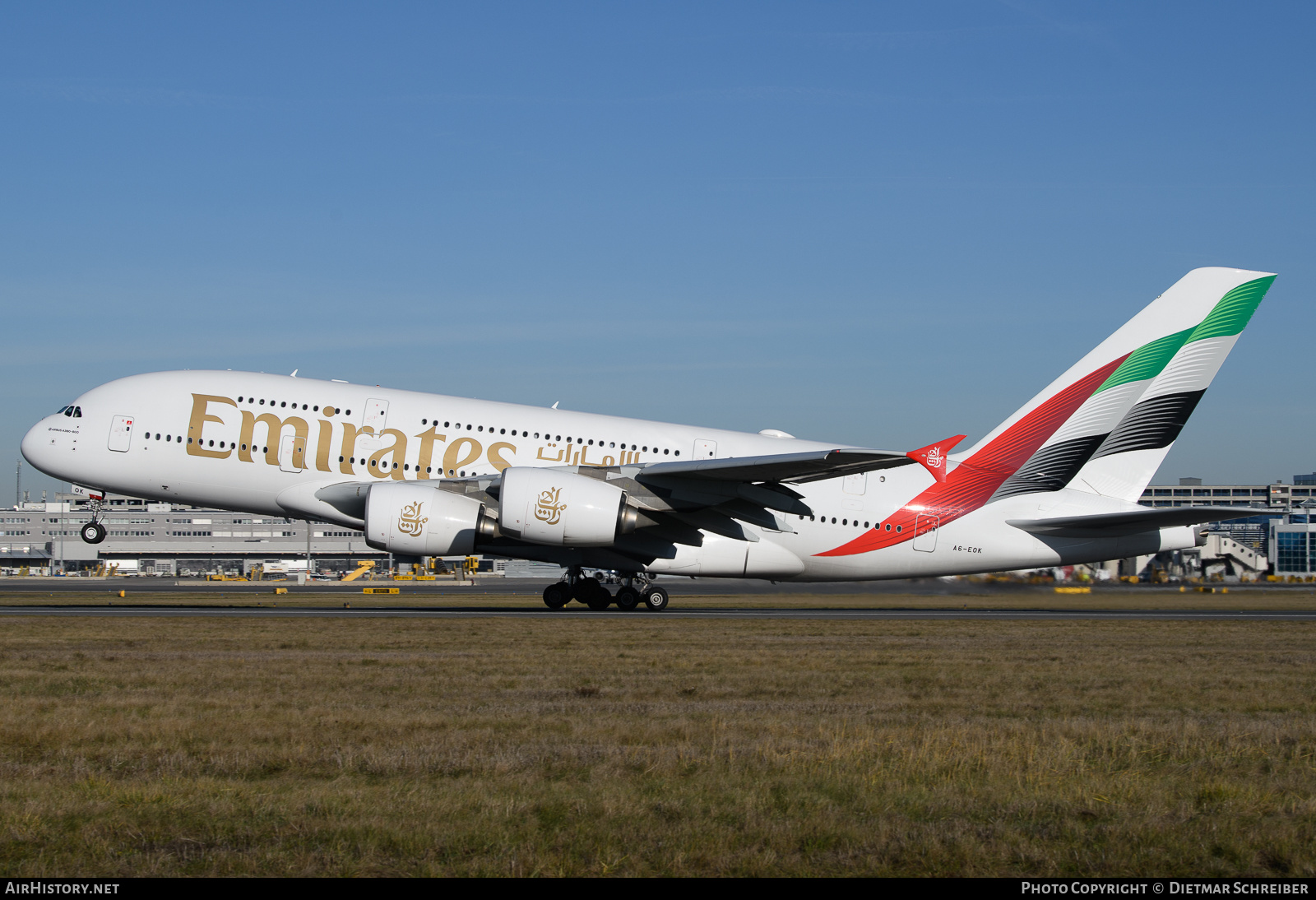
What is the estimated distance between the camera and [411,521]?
27406mm

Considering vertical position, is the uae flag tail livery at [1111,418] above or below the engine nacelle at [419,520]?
above

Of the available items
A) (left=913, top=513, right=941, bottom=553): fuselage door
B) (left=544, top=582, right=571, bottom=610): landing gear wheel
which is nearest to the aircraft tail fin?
(left=913, top=513, right=941, bottom=553): fuselage door

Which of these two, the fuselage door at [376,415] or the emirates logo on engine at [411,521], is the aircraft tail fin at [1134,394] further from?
the fuselage door at [376,415]

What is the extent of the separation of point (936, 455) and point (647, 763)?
22.7m

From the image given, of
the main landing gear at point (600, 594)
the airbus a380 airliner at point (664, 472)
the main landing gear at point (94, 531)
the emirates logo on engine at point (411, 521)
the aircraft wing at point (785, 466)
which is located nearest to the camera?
the aircraft wing at point (785, 466)

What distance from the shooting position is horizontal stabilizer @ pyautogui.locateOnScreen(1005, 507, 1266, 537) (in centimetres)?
2703

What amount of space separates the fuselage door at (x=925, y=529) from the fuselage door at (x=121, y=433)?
68.7 feet

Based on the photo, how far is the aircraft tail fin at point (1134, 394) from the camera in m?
31.3

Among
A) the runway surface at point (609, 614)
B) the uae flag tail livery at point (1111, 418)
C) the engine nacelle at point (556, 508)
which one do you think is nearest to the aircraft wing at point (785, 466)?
the engine nacelle at point (556, 508)

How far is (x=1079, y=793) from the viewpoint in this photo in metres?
7.82

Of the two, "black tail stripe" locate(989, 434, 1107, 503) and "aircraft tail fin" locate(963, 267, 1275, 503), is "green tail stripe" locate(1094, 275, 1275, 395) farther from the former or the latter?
"black tail stripe" locate(989, 434, 1107, 503)

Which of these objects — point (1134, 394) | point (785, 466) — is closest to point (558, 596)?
point (785, 466)
